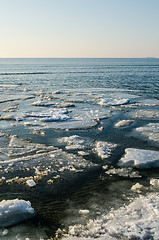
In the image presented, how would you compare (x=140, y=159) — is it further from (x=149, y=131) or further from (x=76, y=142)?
(x=149, y=131)

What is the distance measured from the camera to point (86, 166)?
626 centimetres

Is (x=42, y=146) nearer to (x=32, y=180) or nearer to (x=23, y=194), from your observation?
(x=32, y=180)

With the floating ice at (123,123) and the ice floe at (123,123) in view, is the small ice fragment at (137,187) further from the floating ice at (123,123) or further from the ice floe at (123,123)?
the floating ice at (123,123)

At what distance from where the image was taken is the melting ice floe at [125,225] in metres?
3.65

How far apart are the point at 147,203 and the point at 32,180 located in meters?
2.83

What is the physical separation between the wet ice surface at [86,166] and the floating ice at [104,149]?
0.04 metres

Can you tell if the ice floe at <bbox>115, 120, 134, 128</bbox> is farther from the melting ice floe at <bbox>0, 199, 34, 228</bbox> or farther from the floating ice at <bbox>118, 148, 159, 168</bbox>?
the melting ice floe at <bbox>0, 199, 34, 228</bbox>

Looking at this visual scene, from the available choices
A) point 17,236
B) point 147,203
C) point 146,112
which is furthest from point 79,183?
point 146,112

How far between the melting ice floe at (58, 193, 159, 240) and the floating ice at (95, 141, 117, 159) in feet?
8.46

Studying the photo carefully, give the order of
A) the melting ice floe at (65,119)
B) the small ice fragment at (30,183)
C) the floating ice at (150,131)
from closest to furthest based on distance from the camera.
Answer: the small ice fragment at (30,183) → the floating ice at (150,131) → the melting ice floe at (65,119)

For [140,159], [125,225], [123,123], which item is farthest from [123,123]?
[125,225]

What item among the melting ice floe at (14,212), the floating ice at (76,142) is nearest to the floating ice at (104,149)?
the floating ice at (76,142)

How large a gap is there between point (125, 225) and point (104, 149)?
3671 millimetres

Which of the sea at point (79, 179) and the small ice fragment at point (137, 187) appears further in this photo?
the small ice fragment at point (137, 187)
